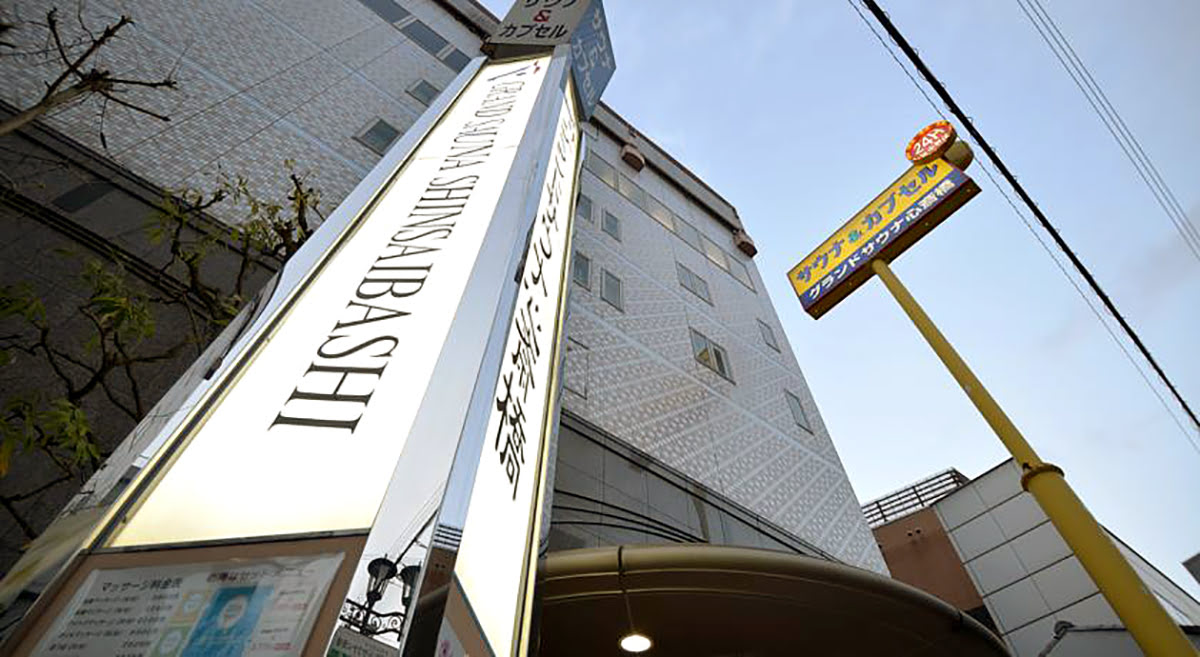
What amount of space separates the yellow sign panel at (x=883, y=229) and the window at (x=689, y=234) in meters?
6.20

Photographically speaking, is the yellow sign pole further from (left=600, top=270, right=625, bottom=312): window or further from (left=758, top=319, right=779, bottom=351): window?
(left=758, top=319, right=779, bottom=351): window

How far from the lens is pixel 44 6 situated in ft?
22.1

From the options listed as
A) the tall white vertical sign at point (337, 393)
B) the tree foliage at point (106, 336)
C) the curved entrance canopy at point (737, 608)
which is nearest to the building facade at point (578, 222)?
the tree foliage at point (106, 336)

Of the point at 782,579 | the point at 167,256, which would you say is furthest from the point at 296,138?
the point at 782,579

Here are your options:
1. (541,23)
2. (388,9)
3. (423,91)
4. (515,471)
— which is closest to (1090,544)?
(515,471)

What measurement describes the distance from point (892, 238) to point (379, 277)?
17.5 ft

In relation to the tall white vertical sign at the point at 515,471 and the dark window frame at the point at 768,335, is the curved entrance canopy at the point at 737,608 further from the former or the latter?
the dark window frame at the point at 768,335

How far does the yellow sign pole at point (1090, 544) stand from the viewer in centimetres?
261

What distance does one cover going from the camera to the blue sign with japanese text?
527 centimetres

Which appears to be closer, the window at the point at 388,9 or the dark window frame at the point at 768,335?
the window at the point at 388,9

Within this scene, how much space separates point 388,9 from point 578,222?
5.82 metres

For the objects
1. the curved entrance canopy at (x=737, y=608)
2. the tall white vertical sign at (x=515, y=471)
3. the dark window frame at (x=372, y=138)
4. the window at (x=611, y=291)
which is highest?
the dark window frame at (x=372, y=138)

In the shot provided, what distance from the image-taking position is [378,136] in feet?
28.7

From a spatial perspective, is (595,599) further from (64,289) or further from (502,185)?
(64,289)
